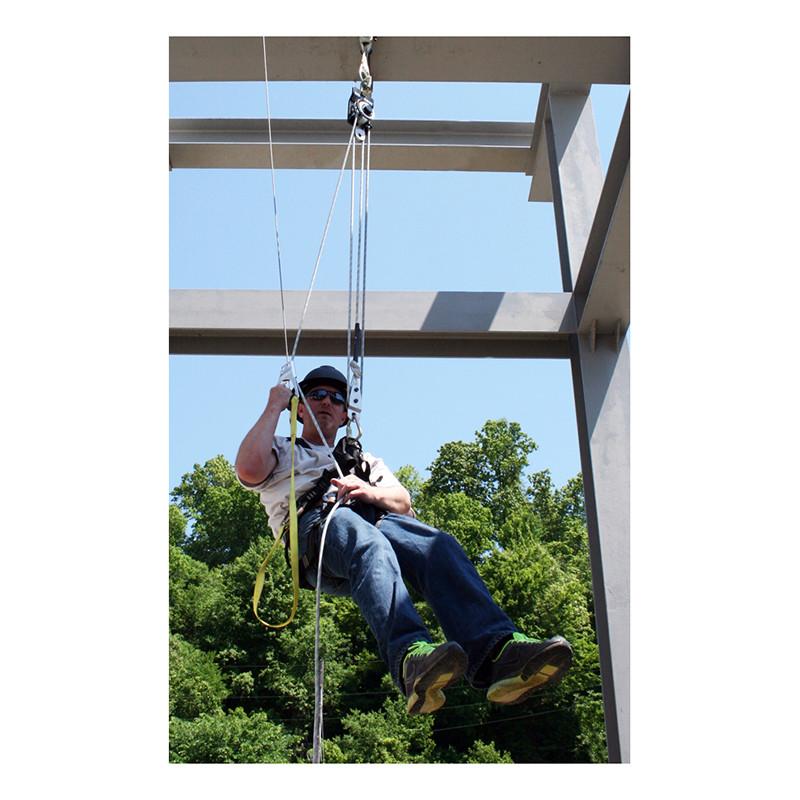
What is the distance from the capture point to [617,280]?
5.34 metres

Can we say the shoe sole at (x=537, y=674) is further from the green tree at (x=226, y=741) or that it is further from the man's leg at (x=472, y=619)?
the green tree at (x=226, y=741)

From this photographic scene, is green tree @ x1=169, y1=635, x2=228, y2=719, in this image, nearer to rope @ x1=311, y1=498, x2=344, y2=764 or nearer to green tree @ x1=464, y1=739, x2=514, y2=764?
green tree @ x1=464, y1=739, x2=514, y2=764

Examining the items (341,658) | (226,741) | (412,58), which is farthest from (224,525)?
(412,58)

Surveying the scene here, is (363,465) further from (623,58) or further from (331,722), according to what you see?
(331,722)

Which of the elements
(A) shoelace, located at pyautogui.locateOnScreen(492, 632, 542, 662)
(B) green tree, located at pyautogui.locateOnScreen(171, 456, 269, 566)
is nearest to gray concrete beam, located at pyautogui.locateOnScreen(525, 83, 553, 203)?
(A) shoelace, located at pyautogui.locateOnScreen(492, 632, 542, 662)

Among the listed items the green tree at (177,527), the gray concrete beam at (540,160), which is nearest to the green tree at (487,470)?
the green tree at (177,527)

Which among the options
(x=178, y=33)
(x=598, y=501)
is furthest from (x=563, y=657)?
(x=178, y=33)

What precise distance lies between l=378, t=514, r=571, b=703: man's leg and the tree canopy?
71.2 ft

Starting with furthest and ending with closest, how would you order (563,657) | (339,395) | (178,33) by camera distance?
1. (178,33)
2. (339,395)
3. (563,657)

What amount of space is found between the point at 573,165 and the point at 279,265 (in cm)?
227

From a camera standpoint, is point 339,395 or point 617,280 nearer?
point 339,395

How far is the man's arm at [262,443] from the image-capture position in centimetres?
416

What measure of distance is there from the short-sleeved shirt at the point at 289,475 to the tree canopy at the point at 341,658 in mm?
21423

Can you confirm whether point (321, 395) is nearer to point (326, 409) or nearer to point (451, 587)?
point (326, 409)
